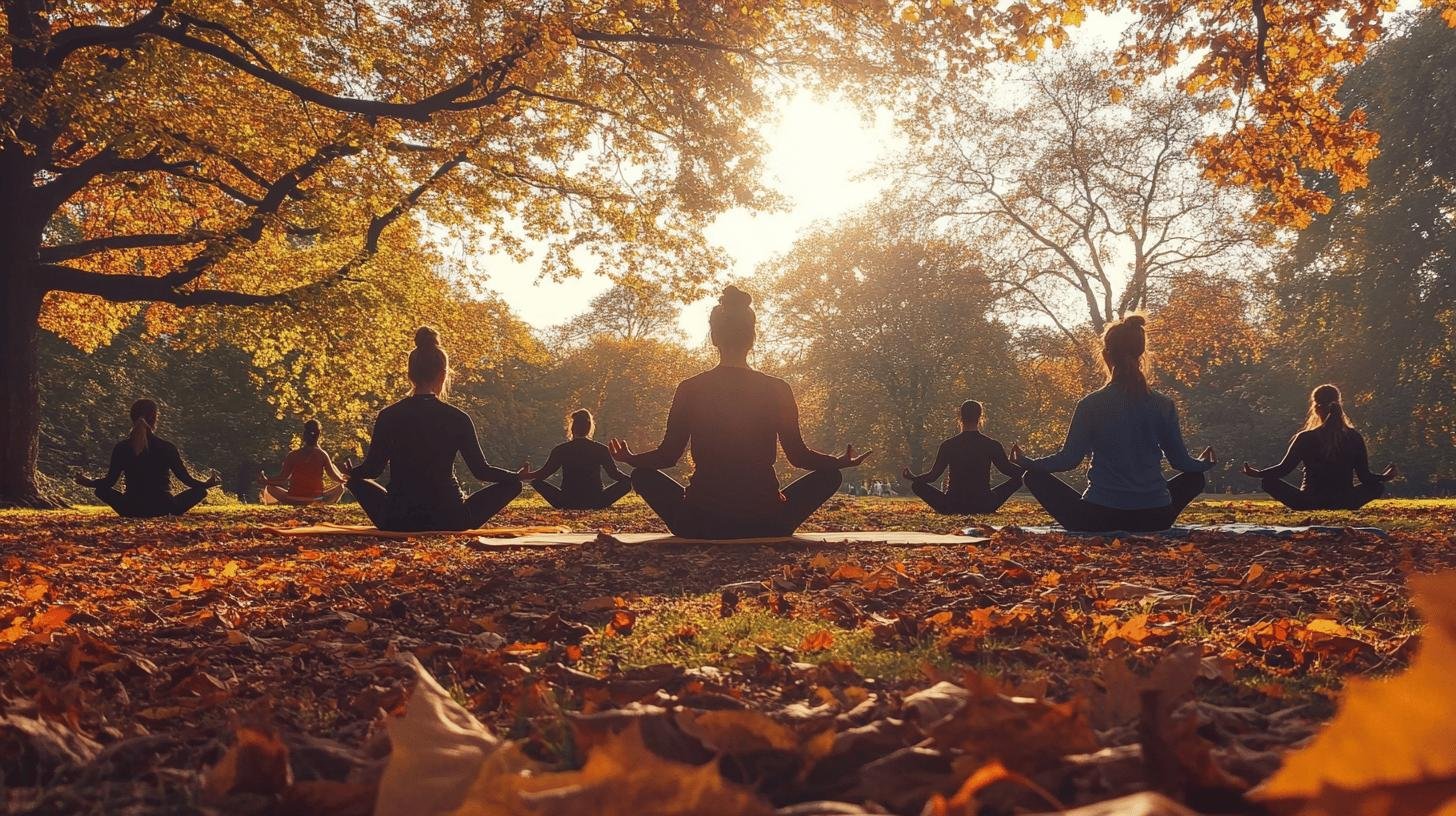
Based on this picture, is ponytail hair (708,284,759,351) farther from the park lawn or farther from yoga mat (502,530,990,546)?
the park lawn

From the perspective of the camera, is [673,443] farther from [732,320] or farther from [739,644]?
[739,644]

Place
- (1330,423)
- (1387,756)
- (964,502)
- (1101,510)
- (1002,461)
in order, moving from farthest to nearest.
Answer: (964,502), (1002,461), (1330,423), (1101,510), (1387,756)

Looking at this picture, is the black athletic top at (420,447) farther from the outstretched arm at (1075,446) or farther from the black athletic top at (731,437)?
the outstretched arm at (1075,446)

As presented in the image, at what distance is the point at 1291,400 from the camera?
46438mm

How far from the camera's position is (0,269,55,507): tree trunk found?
54.0 feet

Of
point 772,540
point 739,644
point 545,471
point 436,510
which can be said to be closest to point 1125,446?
point 772,540

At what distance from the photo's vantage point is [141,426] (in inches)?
505

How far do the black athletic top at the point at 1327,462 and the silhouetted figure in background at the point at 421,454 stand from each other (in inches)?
381

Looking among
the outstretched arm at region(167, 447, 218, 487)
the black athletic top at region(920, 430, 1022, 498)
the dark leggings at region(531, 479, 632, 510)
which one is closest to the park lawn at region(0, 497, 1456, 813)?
the outstretched arm at region(167, 447, 218, 487)

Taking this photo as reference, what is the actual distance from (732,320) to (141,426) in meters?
8.86

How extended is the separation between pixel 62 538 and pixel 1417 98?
3815 cm

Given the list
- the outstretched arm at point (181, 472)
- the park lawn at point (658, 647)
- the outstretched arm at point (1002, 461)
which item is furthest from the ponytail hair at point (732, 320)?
the outstretched arm at point (181, 472)

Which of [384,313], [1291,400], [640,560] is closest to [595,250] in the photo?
[384,313]

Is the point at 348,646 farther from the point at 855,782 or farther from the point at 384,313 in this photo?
the point at 384,313
